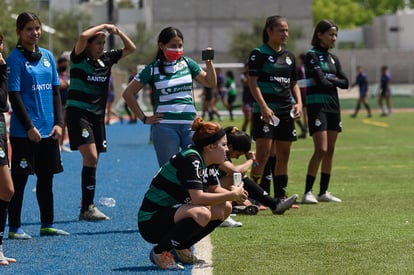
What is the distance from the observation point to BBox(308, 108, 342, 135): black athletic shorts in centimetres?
1251

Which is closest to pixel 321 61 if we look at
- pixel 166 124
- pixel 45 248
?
pixel 166 124

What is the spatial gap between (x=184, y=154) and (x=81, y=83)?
143 inches

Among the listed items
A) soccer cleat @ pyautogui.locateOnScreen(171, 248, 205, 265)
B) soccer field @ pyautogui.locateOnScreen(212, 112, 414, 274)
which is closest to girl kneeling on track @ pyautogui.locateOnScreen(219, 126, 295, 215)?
soccer field @ pyautogui.locateOnScreen(212, 112, 414, 274)

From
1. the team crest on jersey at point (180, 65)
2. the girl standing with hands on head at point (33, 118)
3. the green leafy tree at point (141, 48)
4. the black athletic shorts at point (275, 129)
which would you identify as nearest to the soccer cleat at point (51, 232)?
the girl standing with hands on head at point (33, 118)

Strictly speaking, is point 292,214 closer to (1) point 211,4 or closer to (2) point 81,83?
(2) point 81,83

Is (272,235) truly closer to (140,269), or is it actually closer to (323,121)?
(140,269)

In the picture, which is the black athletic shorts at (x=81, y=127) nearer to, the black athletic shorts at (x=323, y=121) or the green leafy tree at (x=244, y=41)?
the black athletic shorts at (x=323, y=121)

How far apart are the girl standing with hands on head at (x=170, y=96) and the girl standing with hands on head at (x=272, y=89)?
1.36 m

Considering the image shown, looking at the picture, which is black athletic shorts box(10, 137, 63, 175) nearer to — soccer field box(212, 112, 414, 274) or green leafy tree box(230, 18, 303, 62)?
soccer field box(212, 112, 414, 274)

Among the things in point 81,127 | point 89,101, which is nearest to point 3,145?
point 81,127

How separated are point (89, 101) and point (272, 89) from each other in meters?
2.10

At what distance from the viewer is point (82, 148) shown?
11.3 m

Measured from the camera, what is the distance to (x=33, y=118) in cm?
1006

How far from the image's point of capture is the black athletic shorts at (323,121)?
1251 centimetres
